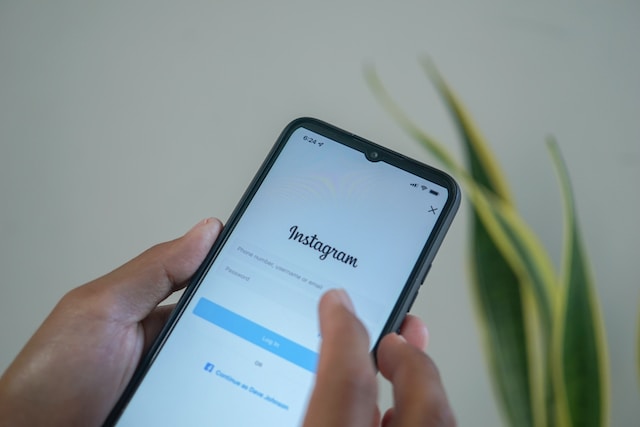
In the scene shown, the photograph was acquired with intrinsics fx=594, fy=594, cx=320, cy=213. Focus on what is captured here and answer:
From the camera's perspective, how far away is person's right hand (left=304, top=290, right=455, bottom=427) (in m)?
0.20

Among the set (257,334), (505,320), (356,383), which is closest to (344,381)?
(356,383)

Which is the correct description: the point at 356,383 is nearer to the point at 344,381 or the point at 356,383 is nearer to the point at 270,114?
the point at 344,381

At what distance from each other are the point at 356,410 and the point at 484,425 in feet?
0.69

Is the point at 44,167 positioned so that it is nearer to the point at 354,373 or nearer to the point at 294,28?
the point at 294,28

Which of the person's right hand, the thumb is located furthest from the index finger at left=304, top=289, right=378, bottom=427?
the thumb

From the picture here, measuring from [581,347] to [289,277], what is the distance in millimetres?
194

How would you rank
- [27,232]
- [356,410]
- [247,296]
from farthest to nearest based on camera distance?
1. [27,232]
2. [247,296]
3. [356,410]

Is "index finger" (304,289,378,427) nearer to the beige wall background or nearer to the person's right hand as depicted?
the person's right hand

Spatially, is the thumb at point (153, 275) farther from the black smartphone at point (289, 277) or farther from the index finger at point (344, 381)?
the index finger at point (344, 381)

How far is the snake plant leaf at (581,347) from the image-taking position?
0.36 metres

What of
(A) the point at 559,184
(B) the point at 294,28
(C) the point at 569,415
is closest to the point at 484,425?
(C) the point at 569,415

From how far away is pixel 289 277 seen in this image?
12.4 inches

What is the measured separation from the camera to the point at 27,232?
1.36ft

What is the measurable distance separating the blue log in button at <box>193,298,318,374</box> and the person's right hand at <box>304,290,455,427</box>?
7cm
